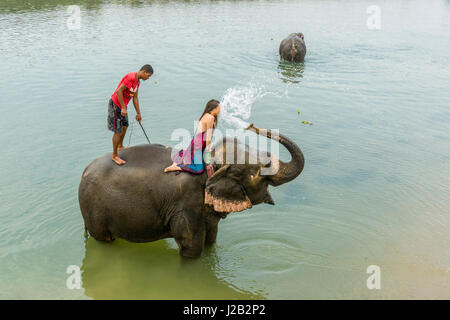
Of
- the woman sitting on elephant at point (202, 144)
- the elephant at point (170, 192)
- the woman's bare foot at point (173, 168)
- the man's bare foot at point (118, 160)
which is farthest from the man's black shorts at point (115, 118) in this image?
the woman sitting on elephant at point (202, 144)

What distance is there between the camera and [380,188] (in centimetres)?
775

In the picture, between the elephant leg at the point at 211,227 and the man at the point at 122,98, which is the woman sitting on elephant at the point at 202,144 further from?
the man at the point at 122,98

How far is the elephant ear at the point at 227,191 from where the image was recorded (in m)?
4.61

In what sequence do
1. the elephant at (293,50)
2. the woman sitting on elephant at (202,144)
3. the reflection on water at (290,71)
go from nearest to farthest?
1. the woman sitting on elephant at (202,144)
2. the reflection on water at (290,71)
3. the elephant at (293,50)

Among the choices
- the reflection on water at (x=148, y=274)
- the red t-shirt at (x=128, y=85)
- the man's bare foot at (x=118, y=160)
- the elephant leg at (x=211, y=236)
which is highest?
the red t-shirt at (x=128, y=85)

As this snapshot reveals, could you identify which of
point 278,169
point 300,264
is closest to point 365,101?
point 300,264

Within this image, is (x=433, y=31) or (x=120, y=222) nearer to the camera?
(x=120, y=222)

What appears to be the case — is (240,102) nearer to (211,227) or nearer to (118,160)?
(211,227)

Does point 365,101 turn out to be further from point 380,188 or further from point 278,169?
point 278,169

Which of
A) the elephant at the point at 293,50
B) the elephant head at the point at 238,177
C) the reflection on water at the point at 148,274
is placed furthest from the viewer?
the elephant at the point at 293,50

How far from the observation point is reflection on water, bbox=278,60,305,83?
14256 millimetres

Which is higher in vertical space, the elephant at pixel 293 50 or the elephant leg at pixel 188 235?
the elephant at pixel 293 50

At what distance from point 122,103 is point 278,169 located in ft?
8.04

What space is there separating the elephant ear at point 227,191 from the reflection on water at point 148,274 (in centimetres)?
127
